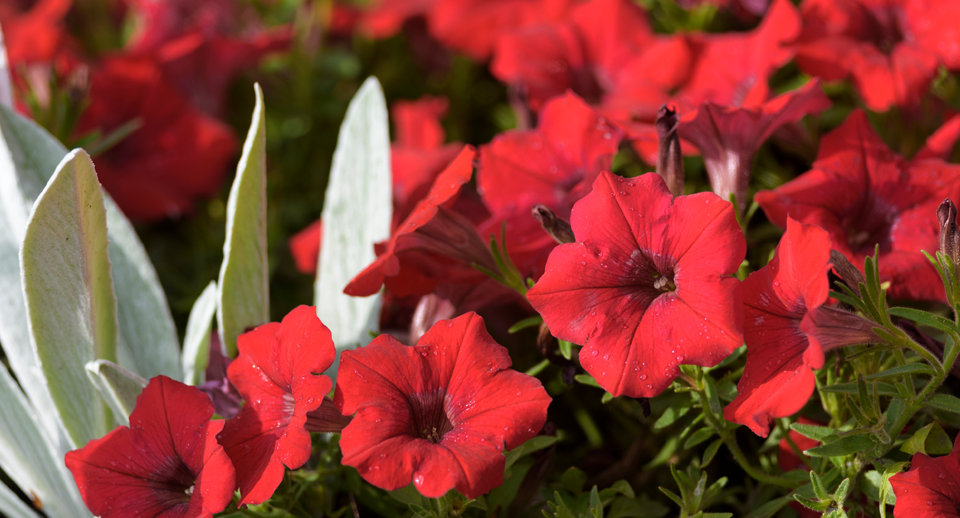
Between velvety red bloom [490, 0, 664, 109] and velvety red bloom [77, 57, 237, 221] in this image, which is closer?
velvety red bloom [490, 0, 664, 109]

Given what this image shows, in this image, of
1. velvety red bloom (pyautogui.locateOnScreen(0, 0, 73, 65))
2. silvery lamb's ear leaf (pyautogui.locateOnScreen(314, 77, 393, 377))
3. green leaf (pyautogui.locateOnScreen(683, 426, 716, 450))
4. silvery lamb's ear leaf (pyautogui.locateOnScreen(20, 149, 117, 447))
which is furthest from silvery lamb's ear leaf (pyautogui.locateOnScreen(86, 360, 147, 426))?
velvety red bloom (pyautogui.locateOnScreen(0, 0, 73, 65))

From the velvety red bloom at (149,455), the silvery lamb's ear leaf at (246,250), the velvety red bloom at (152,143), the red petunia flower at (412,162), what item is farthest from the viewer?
the velvety red bloom at (152,143)

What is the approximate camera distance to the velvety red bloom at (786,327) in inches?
20.1

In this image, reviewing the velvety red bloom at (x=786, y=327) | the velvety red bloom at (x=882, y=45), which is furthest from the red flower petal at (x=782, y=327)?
the velvety red bloom at (x=882, y=45)

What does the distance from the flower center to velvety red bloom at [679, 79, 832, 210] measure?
34cm

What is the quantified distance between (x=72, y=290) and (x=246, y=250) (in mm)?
159

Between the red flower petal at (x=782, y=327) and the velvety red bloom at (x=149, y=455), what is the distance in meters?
0.41

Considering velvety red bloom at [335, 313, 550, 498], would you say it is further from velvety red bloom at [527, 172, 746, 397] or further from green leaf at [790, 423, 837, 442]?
green leaf at [790, 423, 837, 442]

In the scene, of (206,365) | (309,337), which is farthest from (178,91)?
(309,337)

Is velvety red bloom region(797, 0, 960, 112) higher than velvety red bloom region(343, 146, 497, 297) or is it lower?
higher

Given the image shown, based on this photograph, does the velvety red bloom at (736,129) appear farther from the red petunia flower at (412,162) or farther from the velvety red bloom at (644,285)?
the red petunia flower at (412,162)

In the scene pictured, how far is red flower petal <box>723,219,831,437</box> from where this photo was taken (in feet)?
1.66

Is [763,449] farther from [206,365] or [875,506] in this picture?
[206,365]

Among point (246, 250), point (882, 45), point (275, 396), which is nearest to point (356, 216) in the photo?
point (246, 250)
